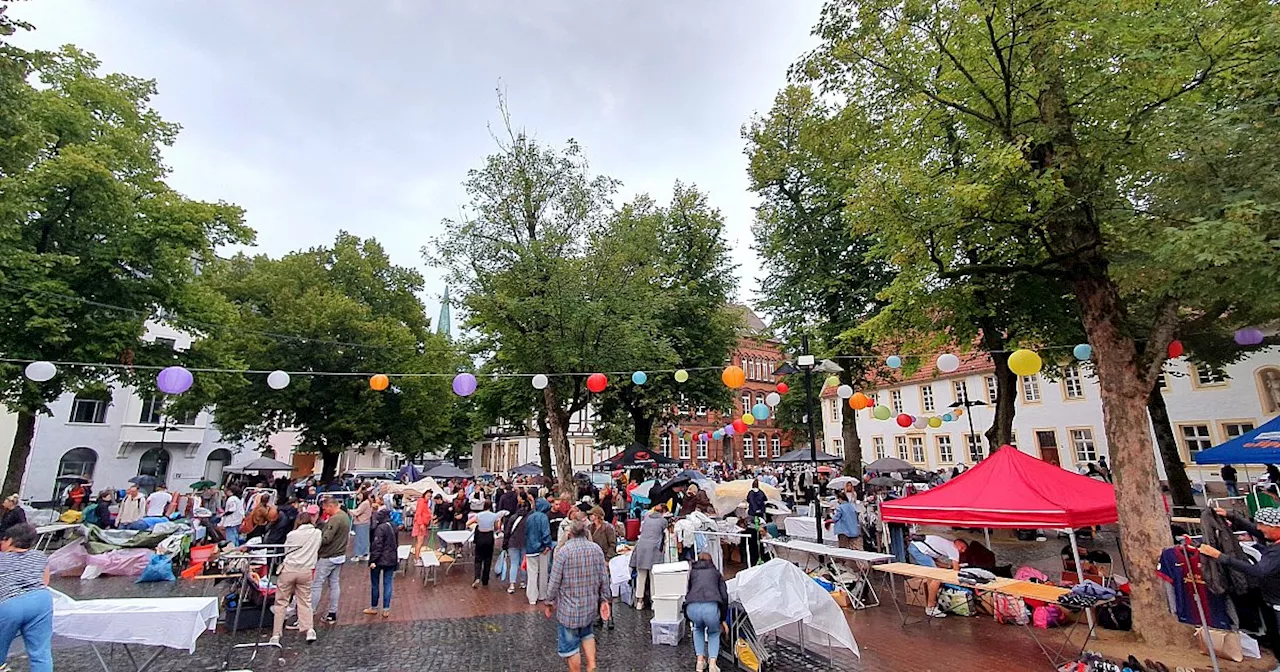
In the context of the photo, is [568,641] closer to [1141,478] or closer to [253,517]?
[1141,478]

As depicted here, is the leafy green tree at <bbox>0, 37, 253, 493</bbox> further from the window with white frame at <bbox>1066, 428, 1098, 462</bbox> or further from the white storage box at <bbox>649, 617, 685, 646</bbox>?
the window with white frame at <bbox>1066, 428, 1098, 462</bbox>

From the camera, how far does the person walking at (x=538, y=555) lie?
10.5 metres

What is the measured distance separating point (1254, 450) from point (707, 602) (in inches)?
594

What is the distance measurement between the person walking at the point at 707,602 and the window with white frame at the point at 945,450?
33.8m

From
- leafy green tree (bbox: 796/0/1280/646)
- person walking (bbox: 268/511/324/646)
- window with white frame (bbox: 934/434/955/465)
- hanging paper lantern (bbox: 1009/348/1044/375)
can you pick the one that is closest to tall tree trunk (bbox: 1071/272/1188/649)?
leafy green tree (bbox: 796/0/1280/646)

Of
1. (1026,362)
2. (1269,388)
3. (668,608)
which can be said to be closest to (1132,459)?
(1026,362)

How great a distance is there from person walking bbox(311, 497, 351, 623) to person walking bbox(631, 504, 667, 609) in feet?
14.6

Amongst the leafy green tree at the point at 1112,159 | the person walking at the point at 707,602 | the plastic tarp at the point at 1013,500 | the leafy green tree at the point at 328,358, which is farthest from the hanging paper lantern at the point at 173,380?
the plastic tarp at the point at 1013,500

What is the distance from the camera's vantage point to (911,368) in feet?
50.4

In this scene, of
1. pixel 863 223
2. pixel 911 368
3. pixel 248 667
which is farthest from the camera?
pixel 911 368

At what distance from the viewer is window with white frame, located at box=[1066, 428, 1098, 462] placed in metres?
28.3

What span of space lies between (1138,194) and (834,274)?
10568mm

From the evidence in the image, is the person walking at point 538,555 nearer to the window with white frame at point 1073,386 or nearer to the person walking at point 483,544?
the person walking at point 483,544

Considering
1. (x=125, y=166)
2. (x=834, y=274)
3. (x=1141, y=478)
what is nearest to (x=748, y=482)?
(x=834, y=274)
